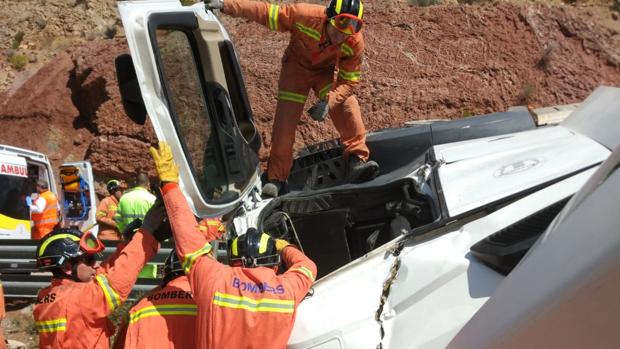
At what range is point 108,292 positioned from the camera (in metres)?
3.11

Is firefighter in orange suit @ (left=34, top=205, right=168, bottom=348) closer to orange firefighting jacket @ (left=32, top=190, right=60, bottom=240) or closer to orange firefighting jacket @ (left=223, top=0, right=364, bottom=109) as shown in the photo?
orange firefighting jacket @ (left=223, top=0, right=364, bottom=109)

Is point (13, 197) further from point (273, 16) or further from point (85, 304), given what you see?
point (85, 304)

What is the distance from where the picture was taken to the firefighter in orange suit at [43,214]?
31.0ft

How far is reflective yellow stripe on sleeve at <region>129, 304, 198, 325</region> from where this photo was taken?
117 inches

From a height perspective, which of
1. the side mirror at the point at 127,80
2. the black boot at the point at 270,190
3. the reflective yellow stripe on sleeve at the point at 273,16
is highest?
the reflective yellow stripe on sleeve at the point at 273,16

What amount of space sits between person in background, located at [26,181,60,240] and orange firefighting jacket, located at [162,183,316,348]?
299 inches

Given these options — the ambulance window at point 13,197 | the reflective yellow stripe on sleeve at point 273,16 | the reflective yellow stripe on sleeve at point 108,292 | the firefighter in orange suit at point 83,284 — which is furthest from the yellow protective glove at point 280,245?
the ambulance window at point 13,197

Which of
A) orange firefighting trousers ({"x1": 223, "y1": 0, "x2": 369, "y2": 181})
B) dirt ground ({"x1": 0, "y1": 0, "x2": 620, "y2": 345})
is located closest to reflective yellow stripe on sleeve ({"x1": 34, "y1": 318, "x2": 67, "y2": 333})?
orange firefighting trousers ({"x1": 223, "y1": 0, "x2": 369, "y2": 181})

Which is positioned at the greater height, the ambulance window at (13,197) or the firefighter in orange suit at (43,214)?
the ambulance window at (13,197)

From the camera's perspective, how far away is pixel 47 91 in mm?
12758

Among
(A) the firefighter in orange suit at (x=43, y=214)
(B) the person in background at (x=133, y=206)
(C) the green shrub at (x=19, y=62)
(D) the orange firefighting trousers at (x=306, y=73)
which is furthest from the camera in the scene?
(C) the green shrub at (x=19, y=62)

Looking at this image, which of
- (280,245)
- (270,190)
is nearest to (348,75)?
(270,190)

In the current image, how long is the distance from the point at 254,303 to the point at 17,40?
18094 mm

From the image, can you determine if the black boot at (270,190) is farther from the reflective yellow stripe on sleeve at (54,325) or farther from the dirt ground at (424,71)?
the dirt ground at (424,71)
